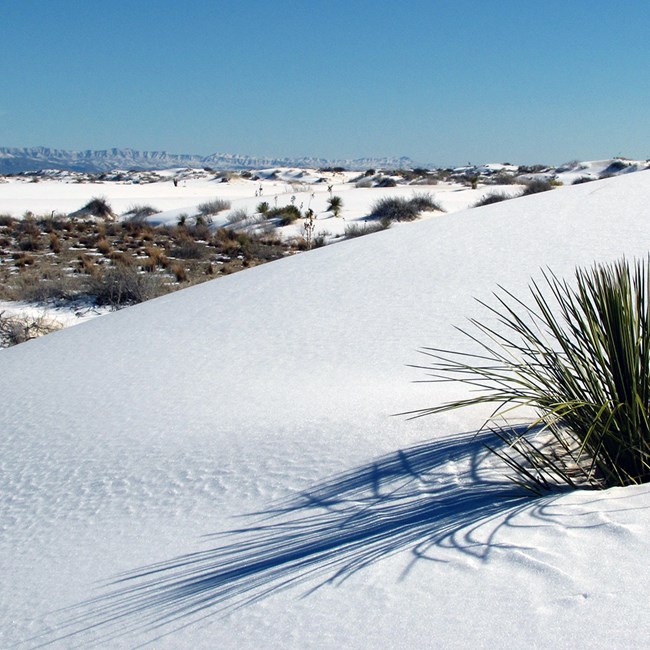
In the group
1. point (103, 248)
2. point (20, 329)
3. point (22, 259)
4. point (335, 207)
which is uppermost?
point (335, 207)

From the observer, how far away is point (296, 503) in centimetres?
248

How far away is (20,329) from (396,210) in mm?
11983

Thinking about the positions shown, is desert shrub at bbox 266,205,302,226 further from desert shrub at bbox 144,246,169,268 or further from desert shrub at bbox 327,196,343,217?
desert shrub at bbox 144,246,169,268

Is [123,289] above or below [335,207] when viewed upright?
below

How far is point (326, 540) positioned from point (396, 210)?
1680 centimetres

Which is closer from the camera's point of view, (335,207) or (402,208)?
(402,208)

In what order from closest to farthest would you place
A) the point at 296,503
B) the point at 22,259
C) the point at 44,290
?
the point at 296,503 < the point at 44,290 < the point at 22,259

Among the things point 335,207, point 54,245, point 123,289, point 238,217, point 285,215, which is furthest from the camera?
point 238,217

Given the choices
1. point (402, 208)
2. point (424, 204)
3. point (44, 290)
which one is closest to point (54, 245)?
point (44, 290)

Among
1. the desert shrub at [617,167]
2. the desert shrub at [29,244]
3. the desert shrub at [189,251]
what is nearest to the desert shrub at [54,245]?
the desert shrub at [29,244]

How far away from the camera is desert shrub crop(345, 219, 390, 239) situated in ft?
53.0

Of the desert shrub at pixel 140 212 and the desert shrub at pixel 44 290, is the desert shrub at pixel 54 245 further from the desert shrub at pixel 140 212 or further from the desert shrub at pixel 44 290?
the desert shrub at pixel 140 212

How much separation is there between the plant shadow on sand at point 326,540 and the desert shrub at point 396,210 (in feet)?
51.6

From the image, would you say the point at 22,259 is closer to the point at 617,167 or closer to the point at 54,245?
the point at 54,245
